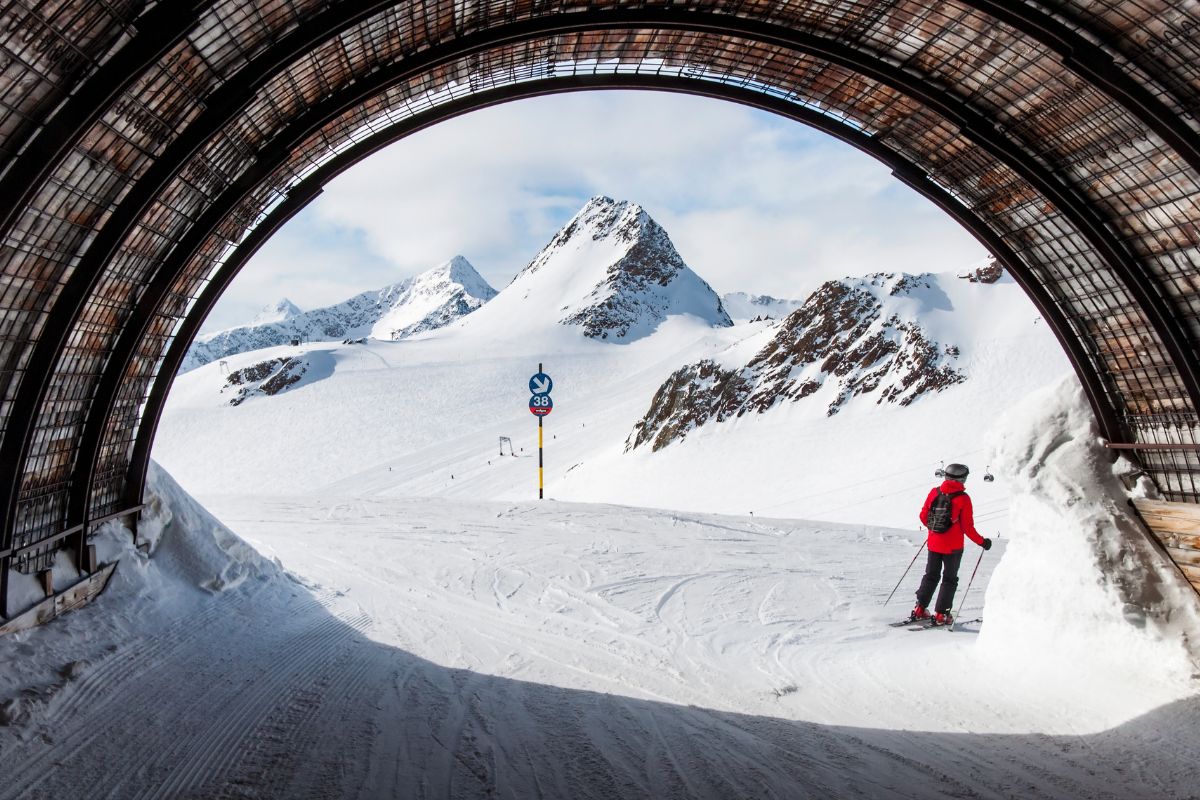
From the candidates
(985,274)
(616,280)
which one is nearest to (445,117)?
(985,274)

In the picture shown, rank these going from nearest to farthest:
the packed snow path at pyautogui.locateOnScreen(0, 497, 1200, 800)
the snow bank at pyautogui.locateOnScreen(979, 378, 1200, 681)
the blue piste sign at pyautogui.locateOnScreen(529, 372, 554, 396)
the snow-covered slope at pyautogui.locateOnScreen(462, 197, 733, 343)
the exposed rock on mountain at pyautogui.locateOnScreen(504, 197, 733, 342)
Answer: the packed snow path at pyautogui.locateOnScreen(0, 497, 1200, 800), the snow bank at pyautogui.locateOnScreen(979, 378, 1200, 681), the blue piste sign at pyautogui.locateOnScreen(529, 372, 554, 396), the snow-covered slope at pyautogui.locateOnScreen(462, 197, 733, 343), the exposed rock on mountain at pyautogui.locateOnScreen(504, 197, 733, 342)

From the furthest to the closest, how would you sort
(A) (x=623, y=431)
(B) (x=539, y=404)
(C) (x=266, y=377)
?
(C) (x=266, y=377), (A) (x=623, y=431), (B) (x=539, y=404)

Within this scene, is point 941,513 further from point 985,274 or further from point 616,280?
point 616,280

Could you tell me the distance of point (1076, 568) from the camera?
333 inches

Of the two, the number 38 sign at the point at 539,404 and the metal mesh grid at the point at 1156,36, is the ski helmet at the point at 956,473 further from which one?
the number 38 sign at the point at 539,404

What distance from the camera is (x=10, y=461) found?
7445mm

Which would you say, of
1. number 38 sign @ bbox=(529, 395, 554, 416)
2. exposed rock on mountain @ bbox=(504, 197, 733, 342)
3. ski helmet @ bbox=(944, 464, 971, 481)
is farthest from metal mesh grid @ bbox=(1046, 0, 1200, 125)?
exposed rock on mountain @ bbox=(504, 197, 733, 342)

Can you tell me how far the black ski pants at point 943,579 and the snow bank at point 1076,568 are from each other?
0.79 metres

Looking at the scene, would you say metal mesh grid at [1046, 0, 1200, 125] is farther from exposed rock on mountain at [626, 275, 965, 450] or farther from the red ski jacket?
exposed rock on mountain at [626, 275, 965, 450]


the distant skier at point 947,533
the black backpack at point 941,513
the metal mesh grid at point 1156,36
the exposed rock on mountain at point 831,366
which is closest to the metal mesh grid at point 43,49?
→ the metal mesh grid at point 1156,36

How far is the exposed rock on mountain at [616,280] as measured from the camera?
354 feet

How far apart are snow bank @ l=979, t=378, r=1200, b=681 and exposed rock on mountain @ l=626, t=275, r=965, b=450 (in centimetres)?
3346

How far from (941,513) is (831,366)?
37333 millimetres

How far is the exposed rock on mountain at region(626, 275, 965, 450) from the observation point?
4303 cm
